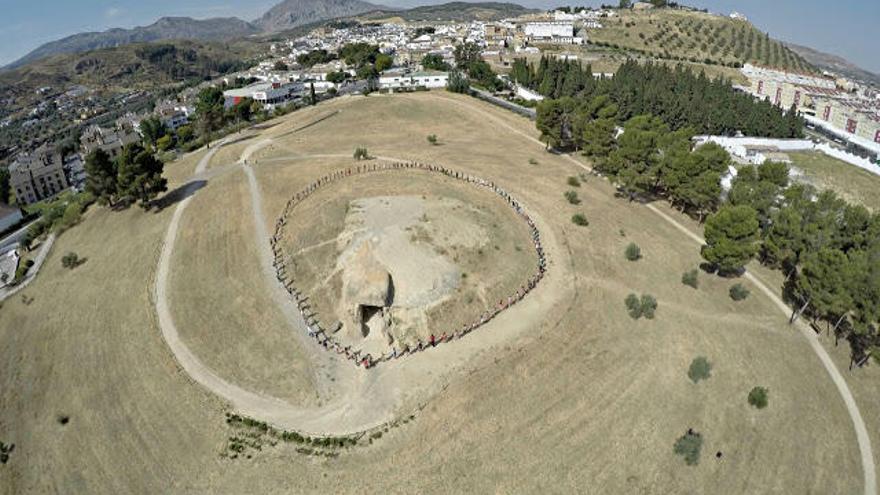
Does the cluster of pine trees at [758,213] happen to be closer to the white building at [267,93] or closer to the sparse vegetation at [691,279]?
the sparse vegetation at [691,279]

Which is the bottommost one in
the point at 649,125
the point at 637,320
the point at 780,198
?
the point at 637,320

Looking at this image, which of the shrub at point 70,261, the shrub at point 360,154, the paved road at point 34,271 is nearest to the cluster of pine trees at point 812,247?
the shrub at point 360,154

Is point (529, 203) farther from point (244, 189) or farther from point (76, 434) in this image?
point (76, 434)

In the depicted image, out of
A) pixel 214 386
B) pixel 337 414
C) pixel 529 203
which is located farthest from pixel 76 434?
pixel 529 203

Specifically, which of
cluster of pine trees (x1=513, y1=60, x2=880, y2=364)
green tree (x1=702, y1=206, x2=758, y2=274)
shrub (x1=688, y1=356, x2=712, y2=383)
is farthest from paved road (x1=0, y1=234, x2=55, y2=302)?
green tree (x1=702, y1=206, x2=758, y2=274)

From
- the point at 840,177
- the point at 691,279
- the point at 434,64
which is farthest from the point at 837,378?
the point at 434,64

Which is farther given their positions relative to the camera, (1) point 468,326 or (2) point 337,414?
(1) point 468,326

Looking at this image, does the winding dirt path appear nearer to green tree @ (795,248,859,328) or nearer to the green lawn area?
green tree @ (795,248,859,328)
